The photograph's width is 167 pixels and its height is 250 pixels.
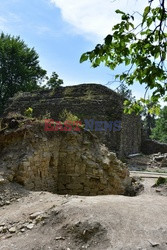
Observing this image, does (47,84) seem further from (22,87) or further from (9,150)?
(9,150)

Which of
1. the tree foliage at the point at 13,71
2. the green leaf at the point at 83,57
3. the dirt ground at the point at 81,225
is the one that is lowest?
the dirt ground at the point at 81,225

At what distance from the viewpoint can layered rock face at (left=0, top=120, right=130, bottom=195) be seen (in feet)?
21.0

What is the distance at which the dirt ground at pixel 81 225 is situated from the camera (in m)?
3.62

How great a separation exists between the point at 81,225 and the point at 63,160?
3.77 metres

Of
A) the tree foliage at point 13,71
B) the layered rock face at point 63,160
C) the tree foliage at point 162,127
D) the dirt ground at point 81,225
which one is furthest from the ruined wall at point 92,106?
the tree foliage at point 162,127

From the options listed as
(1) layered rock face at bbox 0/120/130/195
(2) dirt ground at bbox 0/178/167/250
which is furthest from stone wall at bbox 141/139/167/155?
(2) dirt ground at bbox 0/178/167/250

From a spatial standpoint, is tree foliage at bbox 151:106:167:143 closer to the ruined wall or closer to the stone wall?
the stone wall

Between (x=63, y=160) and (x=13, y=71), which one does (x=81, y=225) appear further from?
(x=13, y=71)

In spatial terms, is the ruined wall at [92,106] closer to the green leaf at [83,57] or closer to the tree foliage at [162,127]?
the green leaf at [83,57]

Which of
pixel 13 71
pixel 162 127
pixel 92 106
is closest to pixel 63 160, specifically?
pixel 92 106

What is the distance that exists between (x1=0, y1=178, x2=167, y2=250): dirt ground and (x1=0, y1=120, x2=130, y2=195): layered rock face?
1554mm

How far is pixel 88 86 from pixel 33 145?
11.4 m

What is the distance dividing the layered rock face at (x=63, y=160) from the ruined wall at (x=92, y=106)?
6.91m

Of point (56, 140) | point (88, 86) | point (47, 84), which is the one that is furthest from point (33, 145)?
point (47, 84)
